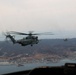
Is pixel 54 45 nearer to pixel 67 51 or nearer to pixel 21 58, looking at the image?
pixel 67 51

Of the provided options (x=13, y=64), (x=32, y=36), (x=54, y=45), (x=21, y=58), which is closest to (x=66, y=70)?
(x=32, y=36)

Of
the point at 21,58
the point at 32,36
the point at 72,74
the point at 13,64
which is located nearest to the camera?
the point at 72,74

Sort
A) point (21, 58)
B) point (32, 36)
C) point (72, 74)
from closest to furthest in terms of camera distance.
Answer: point (72, 74) < point (32, 36) < point (21, 58)

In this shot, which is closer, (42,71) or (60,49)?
(42,71)

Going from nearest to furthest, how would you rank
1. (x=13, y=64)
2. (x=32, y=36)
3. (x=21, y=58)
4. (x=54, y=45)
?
(x=32, y=36), (x=54, y=45), (x=21, y=58), (x=13, y=64)

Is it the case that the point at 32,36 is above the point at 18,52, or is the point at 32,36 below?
above

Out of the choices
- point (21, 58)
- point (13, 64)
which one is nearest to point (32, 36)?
point (21, 58)

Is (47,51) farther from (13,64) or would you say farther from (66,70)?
(66,70)

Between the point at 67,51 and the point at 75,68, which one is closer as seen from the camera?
the point at 75,68

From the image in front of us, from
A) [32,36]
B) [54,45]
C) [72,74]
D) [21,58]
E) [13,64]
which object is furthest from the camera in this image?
[13,64]
